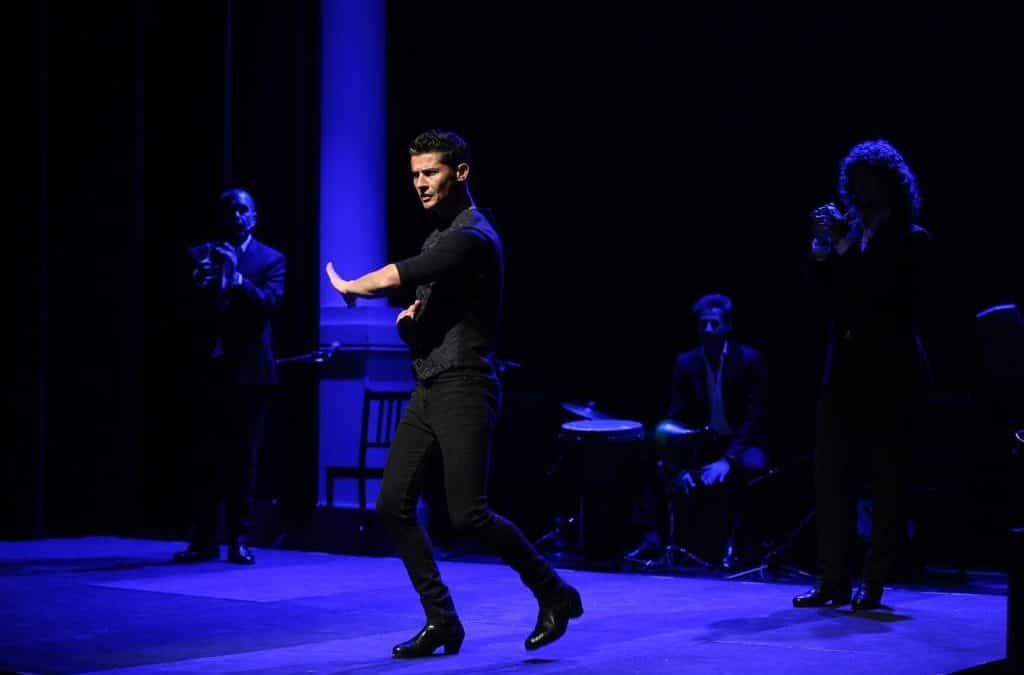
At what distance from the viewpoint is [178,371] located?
8797 mm

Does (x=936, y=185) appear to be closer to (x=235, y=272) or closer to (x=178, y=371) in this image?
(x=235, y=272)

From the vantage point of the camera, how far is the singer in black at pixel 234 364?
680 centimetres

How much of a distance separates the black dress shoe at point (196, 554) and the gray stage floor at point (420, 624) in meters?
0.20

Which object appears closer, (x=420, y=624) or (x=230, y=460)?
(x=420, y=624)

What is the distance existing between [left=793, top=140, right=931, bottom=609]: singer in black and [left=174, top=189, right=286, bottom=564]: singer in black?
2867 millimetres

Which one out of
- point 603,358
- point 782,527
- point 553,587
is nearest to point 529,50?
point 603,358

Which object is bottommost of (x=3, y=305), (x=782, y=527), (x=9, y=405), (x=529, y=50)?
(x=782, y=527)

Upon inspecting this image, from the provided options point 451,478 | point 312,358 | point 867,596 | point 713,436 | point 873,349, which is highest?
point 873,349

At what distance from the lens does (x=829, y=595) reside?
5.15m

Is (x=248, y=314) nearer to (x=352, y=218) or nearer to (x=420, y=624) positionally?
(x=352, y=218)

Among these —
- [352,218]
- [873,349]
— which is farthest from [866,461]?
[352,218]

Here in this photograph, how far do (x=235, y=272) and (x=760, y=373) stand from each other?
259cm

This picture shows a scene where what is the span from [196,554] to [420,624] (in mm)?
2356

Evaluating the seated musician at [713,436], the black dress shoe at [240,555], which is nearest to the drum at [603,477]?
the seated musician at [713,436]
